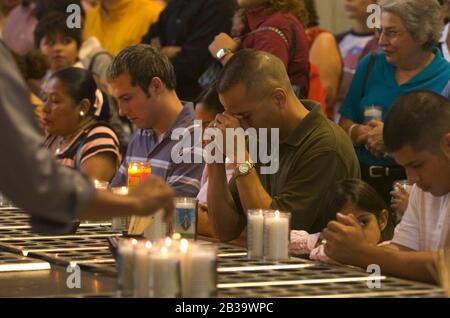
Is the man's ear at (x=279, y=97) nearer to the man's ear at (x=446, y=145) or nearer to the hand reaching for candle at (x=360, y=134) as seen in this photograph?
the hand reaching for candle at (x=360, y=134)

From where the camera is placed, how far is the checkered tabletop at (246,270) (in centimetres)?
391

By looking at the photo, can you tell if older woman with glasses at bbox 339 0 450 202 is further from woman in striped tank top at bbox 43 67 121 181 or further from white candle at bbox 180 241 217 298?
white candle at bbox 180 241 217 298

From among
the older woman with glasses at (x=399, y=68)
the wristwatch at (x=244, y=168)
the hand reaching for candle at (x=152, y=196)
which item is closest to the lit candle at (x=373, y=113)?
the older woman with glasses at (x=399, y=68)

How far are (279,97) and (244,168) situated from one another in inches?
14.0

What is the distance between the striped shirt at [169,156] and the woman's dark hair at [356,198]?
46.0 inches

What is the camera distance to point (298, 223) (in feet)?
17.3

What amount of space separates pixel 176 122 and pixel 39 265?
2.02m

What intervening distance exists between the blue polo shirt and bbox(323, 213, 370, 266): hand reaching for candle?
1.84m

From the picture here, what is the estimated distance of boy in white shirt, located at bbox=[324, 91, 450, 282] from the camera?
430 cm

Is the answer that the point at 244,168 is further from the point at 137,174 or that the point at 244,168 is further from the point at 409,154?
the point at 409,154

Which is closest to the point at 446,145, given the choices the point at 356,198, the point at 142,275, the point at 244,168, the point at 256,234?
the point at 356,198

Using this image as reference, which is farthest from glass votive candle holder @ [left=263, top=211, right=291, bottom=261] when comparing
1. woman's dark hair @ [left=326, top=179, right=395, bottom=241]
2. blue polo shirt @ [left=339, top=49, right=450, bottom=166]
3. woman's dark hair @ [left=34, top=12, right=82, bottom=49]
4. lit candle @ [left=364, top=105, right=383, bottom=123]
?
woman's dark hair @ [left=34, top=12, right=82, bottom=49]

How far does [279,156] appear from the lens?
5469mm

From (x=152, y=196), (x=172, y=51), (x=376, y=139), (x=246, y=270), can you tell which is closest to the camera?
(x=152, y=196)
